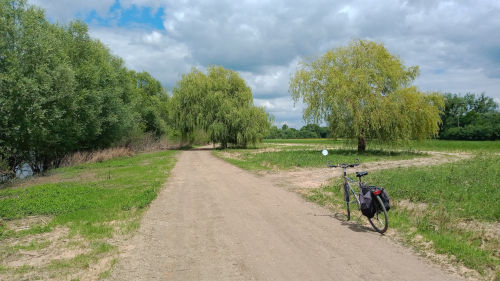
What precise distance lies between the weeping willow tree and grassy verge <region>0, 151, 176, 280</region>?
17.6 meters

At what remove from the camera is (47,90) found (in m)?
19.2

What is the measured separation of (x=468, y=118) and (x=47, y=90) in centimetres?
9315

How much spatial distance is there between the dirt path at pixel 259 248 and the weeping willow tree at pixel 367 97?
1745cm

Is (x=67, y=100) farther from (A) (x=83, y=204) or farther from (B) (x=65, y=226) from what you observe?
(B) (x=65, y=226)

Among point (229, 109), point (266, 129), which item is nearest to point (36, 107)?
point (229, 109)

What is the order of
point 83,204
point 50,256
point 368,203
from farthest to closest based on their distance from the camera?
1. point 83,204
2. point 368,203
3. point 50,256

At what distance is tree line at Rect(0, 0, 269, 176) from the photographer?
18516 millimetres

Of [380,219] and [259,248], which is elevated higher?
[380,219]

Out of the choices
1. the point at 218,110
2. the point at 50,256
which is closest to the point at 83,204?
the point at 50,256

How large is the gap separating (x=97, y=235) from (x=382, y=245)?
5349mm

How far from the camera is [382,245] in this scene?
566cm

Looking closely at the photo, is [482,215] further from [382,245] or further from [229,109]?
[229,109]

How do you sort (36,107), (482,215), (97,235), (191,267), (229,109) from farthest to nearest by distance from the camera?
1. (229,109)
2. (36,107)
3. (482,215)
4. (97,235)
5. (191,267)

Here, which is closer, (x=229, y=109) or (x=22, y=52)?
(x=22, y=52)
